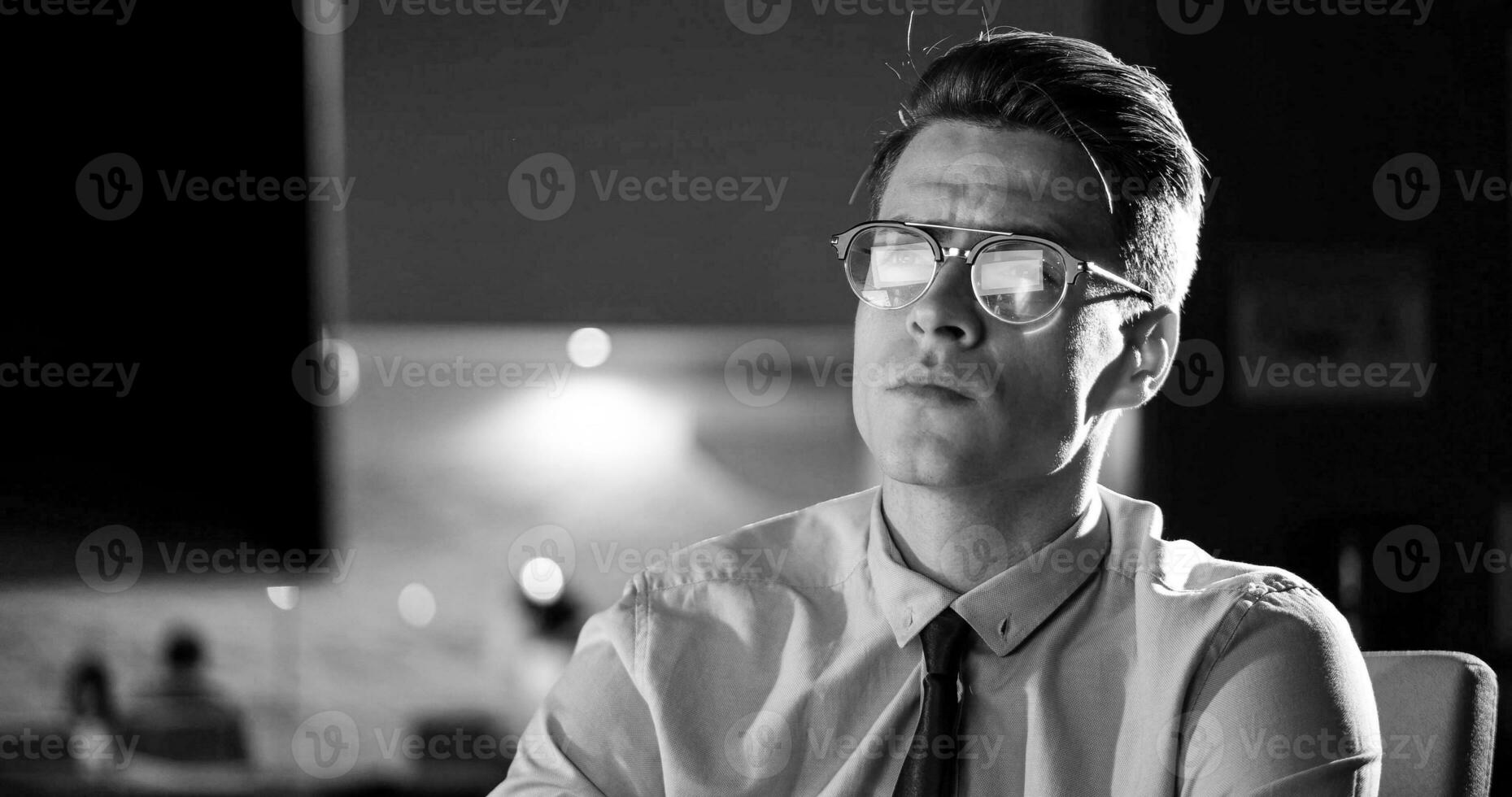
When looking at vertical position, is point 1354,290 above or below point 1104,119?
below

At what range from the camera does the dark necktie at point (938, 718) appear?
48.9 inches

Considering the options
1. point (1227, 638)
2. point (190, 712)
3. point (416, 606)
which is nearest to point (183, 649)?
point (190, 712)

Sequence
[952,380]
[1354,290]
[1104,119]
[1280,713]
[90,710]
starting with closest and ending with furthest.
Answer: [1280,713] < [952,380] < [1104,119] < [1354,290] < [90,710]

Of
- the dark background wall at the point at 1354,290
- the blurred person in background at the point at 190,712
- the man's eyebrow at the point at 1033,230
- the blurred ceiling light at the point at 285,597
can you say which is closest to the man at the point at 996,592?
the man's eyebrow at the point at 1033,230

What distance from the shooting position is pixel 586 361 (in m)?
3.20

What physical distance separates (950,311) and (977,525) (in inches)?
9.7

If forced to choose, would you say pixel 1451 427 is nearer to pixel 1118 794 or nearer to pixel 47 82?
pixel 1118 794

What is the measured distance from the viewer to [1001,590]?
1.30 metres

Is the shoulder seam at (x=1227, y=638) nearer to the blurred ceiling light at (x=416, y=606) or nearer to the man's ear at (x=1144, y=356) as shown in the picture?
the man's ear at (x=1144, y=356)

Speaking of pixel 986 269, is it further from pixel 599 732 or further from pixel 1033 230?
pixel 599 732

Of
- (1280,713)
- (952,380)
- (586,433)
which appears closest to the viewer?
(1280,713)

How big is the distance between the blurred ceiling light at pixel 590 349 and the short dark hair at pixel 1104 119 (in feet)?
5.76

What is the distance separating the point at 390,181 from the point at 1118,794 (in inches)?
101

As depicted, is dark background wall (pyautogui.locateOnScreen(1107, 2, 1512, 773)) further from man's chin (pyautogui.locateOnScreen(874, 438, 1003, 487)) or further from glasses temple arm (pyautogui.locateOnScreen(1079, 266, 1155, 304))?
man's chin (pyautogui.locateOnScreen(874, 438, 1003, 487))
